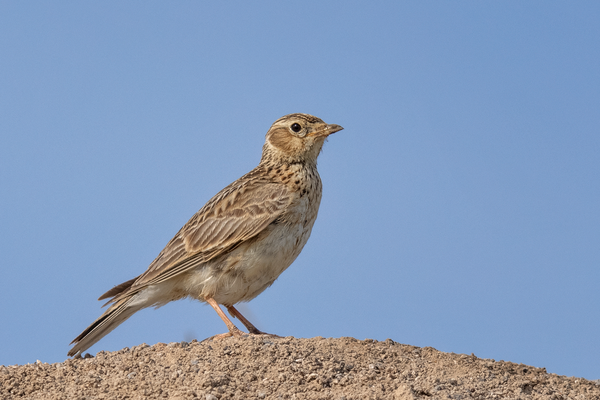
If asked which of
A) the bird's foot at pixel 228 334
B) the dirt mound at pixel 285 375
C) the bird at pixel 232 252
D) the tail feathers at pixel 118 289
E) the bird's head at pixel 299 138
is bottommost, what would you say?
the dirt mound at pixel 285 375

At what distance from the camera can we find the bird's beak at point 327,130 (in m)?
9.69

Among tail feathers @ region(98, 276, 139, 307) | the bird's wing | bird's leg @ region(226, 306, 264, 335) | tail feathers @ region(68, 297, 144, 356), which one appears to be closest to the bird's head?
the bird's wing

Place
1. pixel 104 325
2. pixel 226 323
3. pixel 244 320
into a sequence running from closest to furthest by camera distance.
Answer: pixel 226 323 → pixel 104 325 → pixel 244 320

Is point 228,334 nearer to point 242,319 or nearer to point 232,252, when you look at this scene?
point 242,319

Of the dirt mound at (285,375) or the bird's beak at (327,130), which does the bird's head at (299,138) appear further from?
the dirt mound at (285,375)

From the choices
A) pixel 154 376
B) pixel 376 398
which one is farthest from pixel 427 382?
pixel 154 376

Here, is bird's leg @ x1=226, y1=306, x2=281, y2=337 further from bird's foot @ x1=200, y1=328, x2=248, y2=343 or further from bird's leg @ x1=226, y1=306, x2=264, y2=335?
bird's foot @ x1=200, y1=328, x2=248, y2=343

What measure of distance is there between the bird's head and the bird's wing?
624mm

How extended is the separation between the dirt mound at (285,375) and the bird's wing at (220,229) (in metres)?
1.10

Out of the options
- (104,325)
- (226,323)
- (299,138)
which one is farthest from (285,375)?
(299,138)

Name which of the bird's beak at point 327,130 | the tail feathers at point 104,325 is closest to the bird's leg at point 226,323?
the tail feathers at point 104,325

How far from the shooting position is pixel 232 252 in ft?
29.1

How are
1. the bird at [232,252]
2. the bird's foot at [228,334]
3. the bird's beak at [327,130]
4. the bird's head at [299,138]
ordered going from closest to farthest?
the bird's foot at [228,334]
the bird at [232,252]
the bird's beak at [327,130]
the bird's head at [299,138]

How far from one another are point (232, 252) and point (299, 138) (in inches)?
80.4
